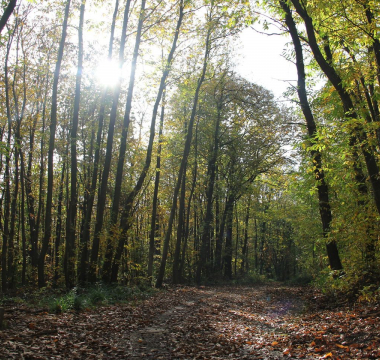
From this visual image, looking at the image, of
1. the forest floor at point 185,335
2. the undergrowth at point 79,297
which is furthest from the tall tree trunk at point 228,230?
the forest floor at point 185,335

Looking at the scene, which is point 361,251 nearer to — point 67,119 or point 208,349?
point 208,349

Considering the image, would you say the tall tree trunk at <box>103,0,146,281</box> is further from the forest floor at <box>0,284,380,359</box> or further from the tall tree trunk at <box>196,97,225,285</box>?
the tall tree trunk at <box>196,97,225,285</box>

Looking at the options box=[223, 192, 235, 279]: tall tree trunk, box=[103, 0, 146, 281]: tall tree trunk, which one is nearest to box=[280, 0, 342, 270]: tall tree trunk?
box=[103, 0, 146, 281]: tall tree trunk

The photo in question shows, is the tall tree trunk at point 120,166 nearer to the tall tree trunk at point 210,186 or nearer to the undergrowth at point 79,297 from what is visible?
the undergrowth at point 79,297

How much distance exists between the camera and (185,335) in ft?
22.6

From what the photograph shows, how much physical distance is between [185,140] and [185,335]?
15513 mm

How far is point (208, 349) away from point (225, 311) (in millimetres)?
4783

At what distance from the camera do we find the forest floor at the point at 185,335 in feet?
16.3

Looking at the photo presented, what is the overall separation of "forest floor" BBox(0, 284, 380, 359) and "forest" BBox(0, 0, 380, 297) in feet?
6.44

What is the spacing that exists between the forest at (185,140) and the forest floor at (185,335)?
196 centimetres

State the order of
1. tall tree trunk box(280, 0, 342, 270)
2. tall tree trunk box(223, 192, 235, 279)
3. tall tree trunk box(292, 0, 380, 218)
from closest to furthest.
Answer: tall tree trunk box(292, 0, 380, 218) → tall tree trunk box(280, 0, 342, 270) → tall tree trunk box(223, 192, 235, 279)

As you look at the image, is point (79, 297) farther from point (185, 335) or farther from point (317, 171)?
point (317, 171)

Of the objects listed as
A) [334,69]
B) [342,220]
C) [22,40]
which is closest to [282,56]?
[334,69]

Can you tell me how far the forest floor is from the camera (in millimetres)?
4983
